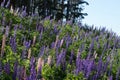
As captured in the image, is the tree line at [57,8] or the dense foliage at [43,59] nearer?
the dense foliage at [43,59]

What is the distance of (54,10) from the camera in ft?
157

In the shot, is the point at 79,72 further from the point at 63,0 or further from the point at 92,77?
the point at 63,0

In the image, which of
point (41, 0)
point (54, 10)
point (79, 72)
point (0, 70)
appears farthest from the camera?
point (54, 10)

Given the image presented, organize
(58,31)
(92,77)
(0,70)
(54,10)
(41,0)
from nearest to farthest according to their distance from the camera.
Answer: (0,70) → (92,77) → (58,31) → (41,0) → (54,10)

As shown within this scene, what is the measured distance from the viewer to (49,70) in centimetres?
702

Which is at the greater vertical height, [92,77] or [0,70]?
[0,70]

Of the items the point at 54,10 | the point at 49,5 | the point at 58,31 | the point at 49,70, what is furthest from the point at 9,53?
the point at 54,10

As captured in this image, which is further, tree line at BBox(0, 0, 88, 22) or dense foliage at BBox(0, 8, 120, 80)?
tree line at BBox(0, 0, 88, 22)

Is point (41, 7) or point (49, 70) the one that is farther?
point (41, 7)

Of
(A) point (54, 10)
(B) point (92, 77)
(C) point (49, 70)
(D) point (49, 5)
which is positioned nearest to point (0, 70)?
(C) point (49, 70)

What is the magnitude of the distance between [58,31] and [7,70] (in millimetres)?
5809

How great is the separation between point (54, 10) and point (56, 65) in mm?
40957

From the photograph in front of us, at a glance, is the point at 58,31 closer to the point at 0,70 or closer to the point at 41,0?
the point at 0,70

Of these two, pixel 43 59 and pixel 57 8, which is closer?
pixel 43 59
